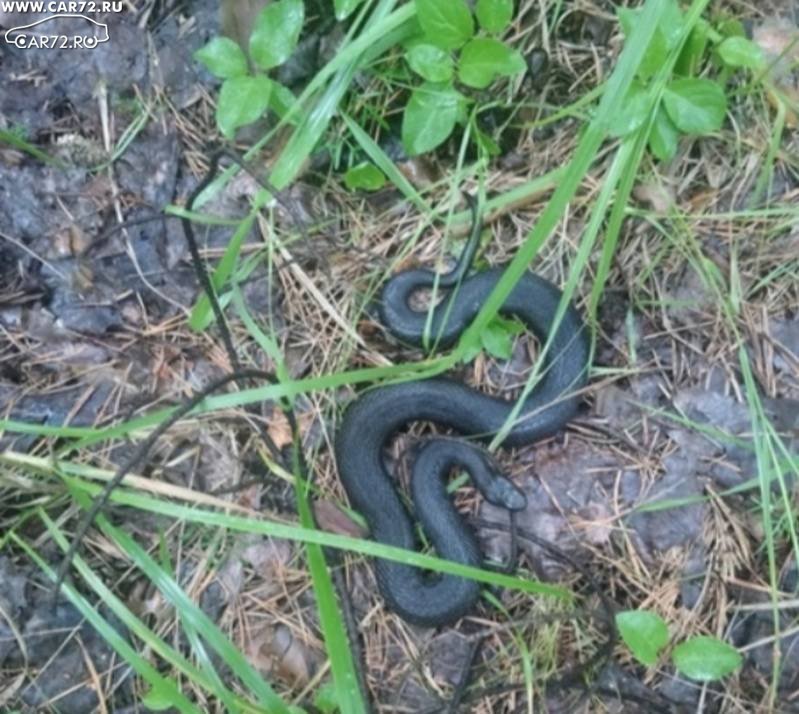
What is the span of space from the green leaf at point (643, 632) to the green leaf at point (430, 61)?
68.8 inches

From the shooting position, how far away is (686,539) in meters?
3.23

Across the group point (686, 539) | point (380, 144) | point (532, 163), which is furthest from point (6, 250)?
point (686, 539)

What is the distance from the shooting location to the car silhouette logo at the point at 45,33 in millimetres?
3514

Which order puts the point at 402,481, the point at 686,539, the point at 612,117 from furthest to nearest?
1. the point at 402,481
2. the point at 686,539
3. the point at 612,117

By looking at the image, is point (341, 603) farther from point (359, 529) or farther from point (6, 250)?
point (6, 250)

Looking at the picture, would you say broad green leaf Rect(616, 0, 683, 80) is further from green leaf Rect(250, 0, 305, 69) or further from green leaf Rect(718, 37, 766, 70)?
green leaf Rect(250, 0, 305, 69)

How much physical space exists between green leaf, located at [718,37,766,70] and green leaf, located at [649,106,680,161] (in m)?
0.27

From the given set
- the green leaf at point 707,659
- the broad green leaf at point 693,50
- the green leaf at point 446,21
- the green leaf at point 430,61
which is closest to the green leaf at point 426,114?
the green leaf at point 430,61

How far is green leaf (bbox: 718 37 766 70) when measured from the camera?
3.07 m

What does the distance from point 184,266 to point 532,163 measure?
4.05 feet

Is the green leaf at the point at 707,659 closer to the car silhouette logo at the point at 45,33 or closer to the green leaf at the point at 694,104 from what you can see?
the green leaf at the point at 694,104

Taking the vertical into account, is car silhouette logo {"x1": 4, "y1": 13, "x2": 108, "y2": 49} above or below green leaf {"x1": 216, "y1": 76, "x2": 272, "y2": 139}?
above

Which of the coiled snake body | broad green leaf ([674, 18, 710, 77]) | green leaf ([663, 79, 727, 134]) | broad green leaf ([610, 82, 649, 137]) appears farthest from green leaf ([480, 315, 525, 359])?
broad green leaf ([674, 18, 710, 77])

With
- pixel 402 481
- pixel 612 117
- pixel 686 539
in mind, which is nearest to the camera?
pixel 612 117
